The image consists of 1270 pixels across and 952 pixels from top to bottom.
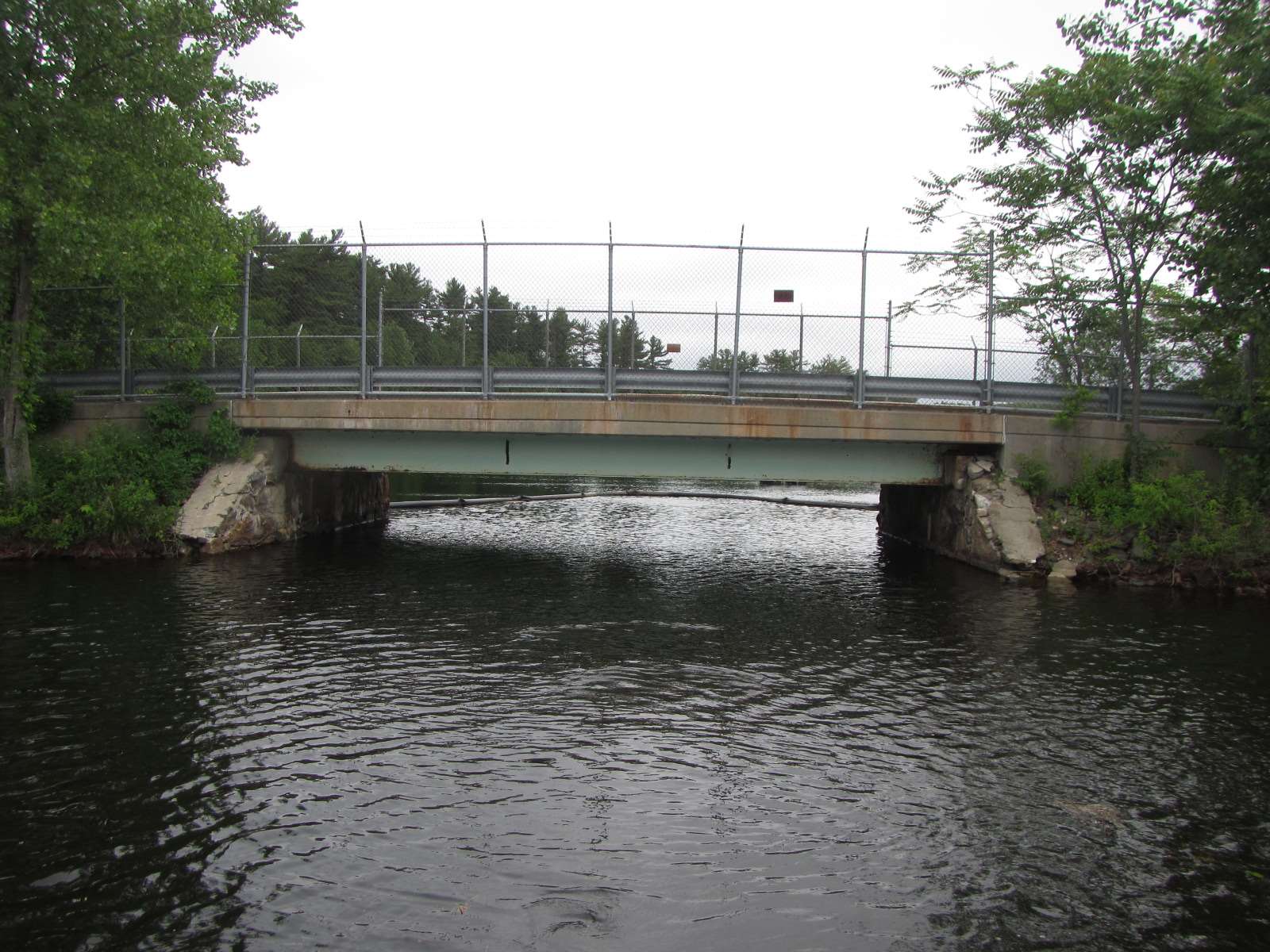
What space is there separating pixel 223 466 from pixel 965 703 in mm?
14718

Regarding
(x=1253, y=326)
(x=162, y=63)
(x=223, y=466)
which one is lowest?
(x=223, y=466)

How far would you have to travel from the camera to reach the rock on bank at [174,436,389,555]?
55.2ft

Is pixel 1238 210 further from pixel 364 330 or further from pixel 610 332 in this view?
pixel 364 330

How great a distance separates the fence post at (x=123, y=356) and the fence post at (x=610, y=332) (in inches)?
394

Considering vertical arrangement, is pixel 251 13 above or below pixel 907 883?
above

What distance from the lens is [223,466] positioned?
1777cm

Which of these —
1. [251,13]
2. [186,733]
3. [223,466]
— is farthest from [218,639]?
[251,13]

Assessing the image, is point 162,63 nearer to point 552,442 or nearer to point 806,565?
point 552,442

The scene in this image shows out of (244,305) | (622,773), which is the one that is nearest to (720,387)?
(244,305)

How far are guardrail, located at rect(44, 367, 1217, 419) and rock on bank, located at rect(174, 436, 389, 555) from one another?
189 centimetres

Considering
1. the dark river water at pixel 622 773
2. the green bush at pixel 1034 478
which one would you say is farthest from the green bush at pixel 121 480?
the green bush at pixel 1034 478

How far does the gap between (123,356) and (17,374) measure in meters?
2.80

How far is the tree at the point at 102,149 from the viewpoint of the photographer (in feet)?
48.3

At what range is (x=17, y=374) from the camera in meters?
15.7
